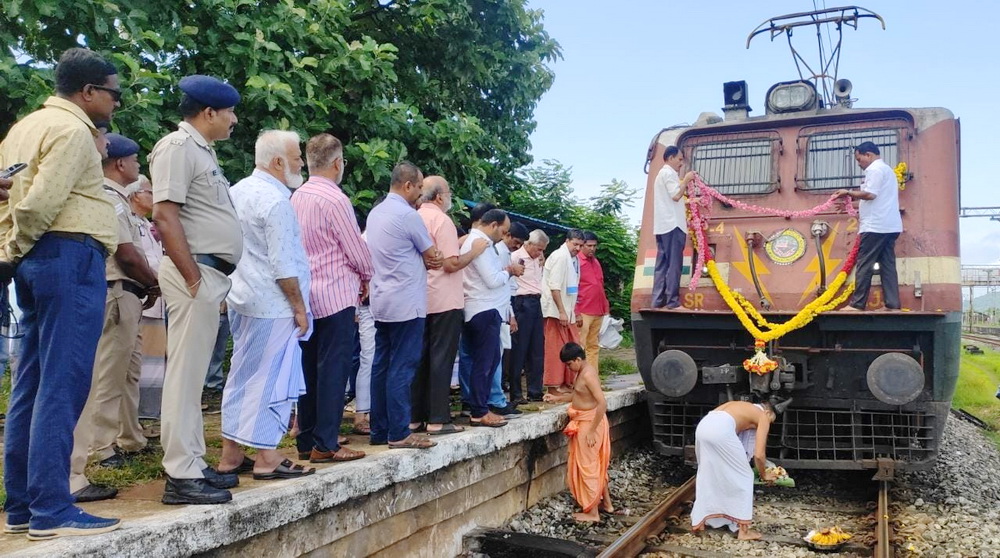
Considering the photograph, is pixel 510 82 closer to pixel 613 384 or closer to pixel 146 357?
pixel 613 384

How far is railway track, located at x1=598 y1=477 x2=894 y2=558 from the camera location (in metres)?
4.95

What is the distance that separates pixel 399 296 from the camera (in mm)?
4707

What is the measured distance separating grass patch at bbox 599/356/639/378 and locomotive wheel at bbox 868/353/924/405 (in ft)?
18.6

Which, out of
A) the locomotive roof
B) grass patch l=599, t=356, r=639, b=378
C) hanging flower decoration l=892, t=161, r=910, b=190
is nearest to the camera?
hanging flower decoration l=892, t=161, r=910, b=190

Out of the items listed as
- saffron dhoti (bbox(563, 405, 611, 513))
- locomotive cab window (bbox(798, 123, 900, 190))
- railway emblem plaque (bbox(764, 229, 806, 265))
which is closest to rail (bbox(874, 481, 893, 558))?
saffron dhoti (bbox(563, 405, 611, 513))

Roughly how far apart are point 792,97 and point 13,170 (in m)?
6.66

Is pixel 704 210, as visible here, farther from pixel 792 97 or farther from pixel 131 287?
pixel 131 287

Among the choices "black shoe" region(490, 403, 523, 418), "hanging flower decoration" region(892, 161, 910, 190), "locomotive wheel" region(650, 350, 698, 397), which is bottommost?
Result: "black shoe" region(490, 403, 523, 418)

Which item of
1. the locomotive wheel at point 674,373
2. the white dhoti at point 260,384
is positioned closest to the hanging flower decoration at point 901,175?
the locomotive wheel at point 674,373

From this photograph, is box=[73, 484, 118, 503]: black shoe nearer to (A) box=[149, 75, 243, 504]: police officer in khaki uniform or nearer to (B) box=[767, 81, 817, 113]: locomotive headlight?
(A) box=[149, 75, 243, 504]: police officer in khaki uniform

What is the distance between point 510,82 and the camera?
1116cm

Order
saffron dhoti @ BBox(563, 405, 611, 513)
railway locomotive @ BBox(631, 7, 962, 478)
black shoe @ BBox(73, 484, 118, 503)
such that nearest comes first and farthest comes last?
black shoe @ BBox(73, 484, 118, 503) → saffron dhoti @ BBox(563, 405, 611, 513) → railway locomotive @ BBox(631, 7, 962, 478)

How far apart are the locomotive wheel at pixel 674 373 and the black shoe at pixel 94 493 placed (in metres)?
4.41

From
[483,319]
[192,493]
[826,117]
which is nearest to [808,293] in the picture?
[826,117]
